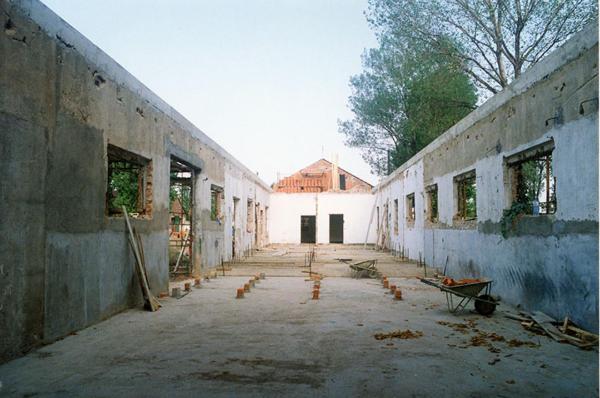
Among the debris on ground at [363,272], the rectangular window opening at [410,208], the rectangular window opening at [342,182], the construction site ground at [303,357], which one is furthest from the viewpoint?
the rectangular window opening at [342,182]

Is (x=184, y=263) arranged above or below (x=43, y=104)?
below

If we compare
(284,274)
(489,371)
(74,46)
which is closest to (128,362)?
(489,371)

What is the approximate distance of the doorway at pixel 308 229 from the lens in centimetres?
3228

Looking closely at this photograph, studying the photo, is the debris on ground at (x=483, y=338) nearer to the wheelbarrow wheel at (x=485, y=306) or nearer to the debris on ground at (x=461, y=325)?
the debris on ground at (x=461, y=325)

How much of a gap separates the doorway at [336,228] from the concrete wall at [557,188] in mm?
20538

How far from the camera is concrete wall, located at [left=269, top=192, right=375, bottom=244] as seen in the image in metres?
31.5

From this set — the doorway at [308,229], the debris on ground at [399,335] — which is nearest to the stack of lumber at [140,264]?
the debris on ground at [399,335]

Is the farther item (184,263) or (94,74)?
(184,263)

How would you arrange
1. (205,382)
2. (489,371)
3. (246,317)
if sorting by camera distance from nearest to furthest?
(205,382) < (489,371) < (246,317)

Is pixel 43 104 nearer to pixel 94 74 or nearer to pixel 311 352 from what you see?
pixel 94 74

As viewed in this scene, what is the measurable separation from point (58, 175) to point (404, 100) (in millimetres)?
23132

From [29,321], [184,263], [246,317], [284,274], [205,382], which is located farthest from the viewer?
[184,263]

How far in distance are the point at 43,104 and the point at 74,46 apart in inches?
47.0

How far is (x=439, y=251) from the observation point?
13.6 metres
